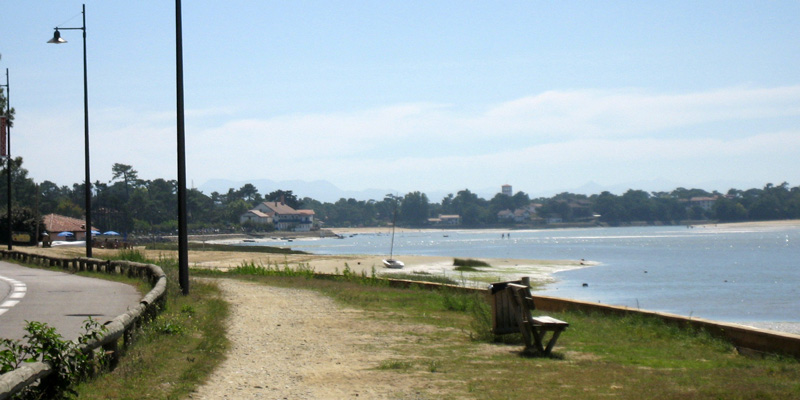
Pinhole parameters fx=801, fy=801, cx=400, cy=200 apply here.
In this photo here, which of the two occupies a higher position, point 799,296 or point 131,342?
point 131,342

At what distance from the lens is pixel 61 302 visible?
54.8 feet

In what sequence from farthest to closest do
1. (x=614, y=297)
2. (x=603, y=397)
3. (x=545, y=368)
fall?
(x=614, y=297)
(x=545, y=368)
(x=603, y=397)

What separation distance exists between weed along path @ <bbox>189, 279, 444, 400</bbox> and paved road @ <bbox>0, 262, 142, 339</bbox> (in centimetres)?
241

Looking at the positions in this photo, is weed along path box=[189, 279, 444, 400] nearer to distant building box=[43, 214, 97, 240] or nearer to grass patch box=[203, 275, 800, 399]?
grass patch box=[203, 275, 800, 399]

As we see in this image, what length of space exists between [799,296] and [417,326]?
30915 mm

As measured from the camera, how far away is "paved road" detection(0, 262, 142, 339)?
12879 millimetres

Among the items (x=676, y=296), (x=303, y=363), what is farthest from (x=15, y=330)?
(x=676, y=296)

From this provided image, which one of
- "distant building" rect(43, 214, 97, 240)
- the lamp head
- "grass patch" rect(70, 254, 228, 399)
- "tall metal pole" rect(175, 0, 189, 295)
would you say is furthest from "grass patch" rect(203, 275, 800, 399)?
"distant building" rect(43, 214, 97, 240)

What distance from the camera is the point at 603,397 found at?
26.1ft

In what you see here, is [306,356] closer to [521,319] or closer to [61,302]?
[521,319]

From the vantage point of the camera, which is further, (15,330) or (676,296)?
(676,296)

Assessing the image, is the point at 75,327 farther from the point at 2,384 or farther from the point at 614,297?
the point at 614,297

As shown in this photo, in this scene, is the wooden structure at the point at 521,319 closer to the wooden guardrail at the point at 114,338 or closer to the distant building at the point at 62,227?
the wooden guardrail at the point at 114,338

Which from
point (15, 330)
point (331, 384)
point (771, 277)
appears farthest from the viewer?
point (771, 277)
